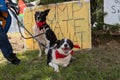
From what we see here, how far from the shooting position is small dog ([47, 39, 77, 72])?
22.4 feet

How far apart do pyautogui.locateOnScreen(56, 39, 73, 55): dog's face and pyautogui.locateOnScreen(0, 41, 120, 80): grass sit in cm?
30

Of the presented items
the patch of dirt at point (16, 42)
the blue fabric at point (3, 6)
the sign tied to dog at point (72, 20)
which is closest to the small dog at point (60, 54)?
the blue fabric at point (3, 6)

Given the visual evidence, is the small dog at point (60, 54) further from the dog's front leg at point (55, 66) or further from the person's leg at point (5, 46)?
the person's leg at point (5, 46)

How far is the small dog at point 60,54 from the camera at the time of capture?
6.83 m

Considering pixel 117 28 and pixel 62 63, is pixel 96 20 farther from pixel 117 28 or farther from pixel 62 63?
pixel 62 63

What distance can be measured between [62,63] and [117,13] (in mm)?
1668

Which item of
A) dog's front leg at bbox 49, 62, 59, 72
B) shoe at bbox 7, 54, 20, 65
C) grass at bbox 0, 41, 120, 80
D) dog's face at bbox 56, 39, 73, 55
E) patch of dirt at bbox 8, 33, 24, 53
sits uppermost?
dog's face at bbox 56, 39, 73, 55

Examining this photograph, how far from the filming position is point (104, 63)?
727 cm

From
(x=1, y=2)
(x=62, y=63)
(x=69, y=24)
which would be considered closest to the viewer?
(x=1, y=2)

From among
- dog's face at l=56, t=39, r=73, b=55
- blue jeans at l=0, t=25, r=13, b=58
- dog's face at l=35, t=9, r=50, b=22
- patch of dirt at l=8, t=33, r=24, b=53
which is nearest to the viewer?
blue jeans at l=0, t=25, r=13, b=58

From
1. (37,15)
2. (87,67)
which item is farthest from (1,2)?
(87,67)

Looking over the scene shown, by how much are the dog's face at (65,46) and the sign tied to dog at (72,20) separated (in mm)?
1358

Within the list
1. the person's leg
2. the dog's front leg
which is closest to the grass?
the dog's front leg

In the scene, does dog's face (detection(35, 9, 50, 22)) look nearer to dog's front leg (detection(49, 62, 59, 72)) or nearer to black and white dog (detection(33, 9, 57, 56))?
black and white dog (detection(33, 9, 57, 56))
